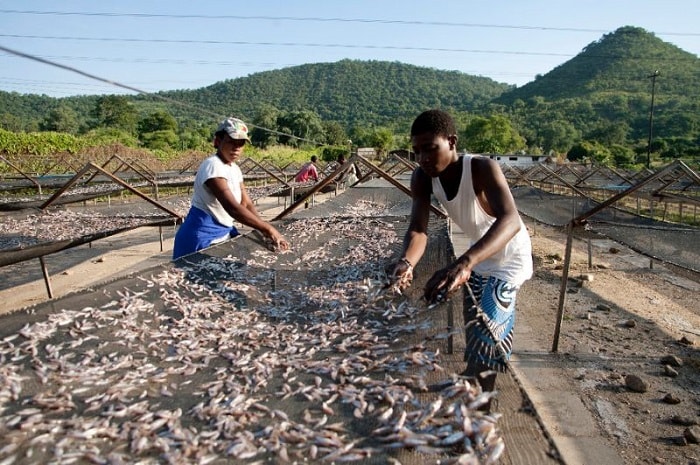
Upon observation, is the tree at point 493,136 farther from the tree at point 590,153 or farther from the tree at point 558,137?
the tree at point 590,153

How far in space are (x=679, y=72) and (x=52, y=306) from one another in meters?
118

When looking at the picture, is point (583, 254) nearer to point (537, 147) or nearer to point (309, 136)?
point (309, 136)

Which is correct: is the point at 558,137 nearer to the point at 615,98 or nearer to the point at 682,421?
the point at 615,98

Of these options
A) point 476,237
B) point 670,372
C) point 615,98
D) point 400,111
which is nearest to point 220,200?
point 476,237

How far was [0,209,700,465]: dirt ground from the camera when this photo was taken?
12.3ft

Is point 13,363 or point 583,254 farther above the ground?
point 13,363

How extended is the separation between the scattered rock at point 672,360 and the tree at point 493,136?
69.9 metres

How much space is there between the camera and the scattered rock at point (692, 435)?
3.48m

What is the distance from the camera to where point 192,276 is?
4.00 meters

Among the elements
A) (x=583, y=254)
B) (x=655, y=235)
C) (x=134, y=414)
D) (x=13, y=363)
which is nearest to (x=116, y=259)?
(x=13, y=363)

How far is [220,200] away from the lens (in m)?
3.98

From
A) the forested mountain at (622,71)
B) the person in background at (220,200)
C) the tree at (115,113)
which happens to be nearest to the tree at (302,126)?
the tree at (115,113)

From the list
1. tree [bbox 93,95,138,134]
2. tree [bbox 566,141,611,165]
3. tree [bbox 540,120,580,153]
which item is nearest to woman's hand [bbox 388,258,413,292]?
tree [bbox 566,141,611,165]

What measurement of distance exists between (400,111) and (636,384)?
130780 millimetres
